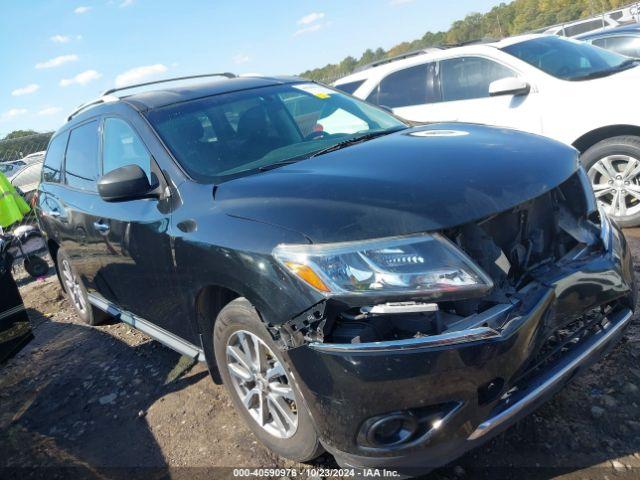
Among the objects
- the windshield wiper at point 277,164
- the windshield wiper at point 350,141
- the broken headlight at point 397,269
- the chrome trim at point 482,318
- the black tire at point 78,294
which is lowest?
the black tire at point 78,294

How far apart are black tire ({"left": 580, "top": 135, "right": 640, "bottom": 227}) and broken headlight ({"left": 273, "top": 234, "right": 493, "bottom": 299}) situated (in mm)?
3407

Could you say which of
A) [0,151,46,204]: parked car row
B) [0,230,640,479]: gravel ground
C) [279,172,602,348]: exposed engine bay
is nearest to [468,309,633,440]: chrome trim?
[279,172,602,348]: exposed engine bay

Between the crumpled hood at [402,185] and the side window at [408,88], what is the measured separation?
3.58 m

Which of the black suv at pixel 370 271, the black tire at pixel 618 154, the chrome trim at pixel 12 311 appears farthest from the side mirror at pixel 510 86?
the chrome trim at pixel 12 311

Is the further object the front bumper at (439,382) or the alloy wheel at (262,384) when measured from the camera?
the alloy wheel at (262,384)

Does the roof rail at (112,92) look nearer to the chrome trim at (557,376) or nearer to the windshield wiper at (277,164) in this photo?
the windshield wiper at (277,164)

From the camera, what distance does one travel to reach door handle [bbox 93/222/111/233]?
3.29m

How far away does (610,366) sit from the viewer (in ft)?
9.32

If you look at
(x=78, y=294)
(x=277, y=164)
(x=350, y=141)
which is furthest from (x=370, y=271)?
(x=78, y=294)

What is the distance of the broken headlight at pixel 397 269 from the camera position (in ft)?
6.11

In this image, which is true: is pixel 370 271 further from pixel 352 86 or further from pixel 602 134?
pixel 352 86

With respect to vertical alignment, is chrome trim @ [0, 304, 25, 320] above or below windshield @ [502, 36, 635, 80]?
below

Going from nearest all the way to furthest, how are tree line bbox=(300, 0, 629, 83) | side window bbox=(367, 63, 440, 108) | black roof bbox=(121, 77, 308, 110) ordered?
black roof bbox=(121, 77, 308, 110), side window bbox=(367, 63, 440, 108), tree line bbox=(300, 0, 629, 83)

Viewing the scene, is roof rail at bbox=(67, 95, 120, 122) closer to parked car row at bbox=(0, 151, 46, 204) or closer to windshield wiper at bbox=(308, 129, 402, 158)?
windshield wiper at bbox=(308, 129, 402, 158)
